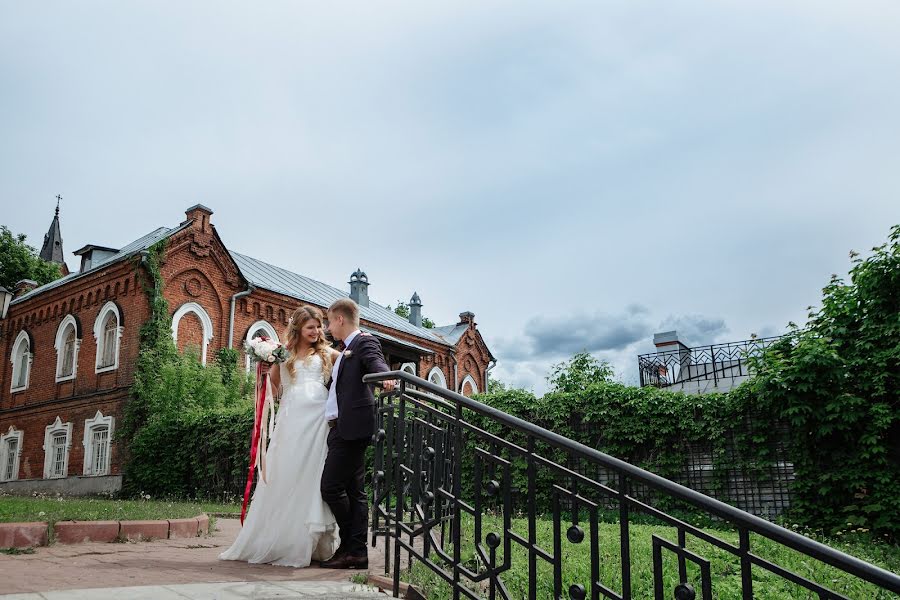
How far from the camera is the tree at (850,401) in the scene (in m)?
8.86

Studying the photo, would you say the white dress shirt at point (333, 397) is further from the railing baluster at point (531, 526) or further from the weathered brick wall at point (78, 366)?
the weathered brick wall at point (78, 366)

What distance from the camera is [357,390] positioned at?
15.6 feet

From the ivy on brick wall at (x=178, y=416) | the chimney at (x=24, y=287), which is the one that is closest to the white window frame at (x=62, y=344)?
the ivy on brick wall at (x=178, y=416)

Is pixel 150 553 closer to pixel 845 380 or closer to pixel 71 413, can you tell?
pixel 845 380

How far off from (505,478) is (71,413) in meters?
20.9

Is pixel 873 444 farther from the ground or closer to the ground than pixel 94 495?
farther from the ground

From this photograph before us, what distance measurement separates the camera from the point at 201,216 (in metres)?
20.8

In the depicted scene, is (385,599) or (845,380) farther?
(845,380)

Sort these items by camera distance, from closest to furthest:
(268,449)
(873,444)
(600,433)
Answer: (268,449) → (873,444) → (600,433)

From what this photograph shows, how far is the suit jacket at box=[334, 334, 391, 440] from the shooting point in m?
4.64

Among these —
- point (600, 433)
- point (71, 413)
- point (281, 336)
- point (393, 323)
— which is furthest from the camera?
point (393, 323)

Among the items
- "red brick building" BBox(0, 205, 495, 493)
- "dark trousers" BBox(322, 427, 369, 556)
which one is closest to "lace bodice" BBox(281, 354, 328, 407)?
"dark trousers" BBox(322, 427, 369, 556)

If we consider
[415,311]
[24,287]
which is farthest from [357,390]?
[415,311]

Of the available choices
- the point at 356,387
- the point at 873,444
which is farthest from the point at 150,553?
the point at 873,444
